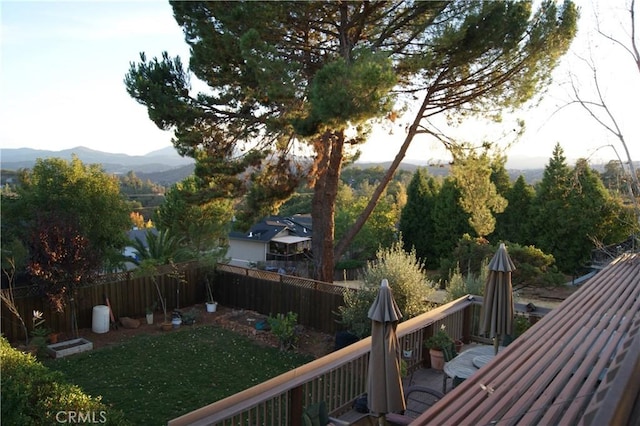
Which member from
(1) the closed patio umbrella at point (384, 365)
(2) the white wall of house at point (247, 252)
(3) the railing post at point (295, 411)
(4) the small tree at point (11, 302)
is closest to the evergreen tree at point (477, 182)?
(1) the closed patio umbrella at point (384, 365)

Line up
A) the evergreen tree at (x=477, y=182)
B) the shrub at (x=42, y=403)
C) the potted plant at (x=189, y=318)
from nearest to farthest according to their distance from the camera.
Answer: the shrub at (x=42, y=403), the evergreen tree at (x=477, y=182), the potted plant at (x=189, y=318)

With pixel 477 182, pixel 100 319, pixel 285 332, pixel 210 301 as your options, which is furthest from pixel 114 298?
pixel 477 182

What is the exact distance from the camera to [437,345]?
648 centimetres

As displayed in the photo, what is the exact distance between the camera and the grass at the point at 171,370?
7.07 m

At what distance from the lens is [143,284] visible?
11633 mm

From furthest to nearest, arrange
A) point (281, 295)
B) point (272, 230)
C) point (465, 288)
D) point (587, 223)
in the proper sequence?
point (272, 230)
point (587, 223)
point (281, 295)
point (465, 288)

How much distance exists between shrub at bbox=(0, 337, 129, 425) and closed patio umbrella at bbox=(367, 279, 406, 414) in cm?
210

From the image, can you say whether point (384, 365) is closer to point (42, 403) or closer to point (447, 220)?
point (42, 403)

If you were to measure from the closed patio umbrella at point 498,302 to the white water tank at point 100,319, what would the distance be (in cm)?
840

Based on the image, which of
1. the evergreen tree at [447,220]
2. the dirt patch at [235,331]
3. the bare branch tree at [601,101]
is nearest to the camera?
the bare branch tree at [601,101]

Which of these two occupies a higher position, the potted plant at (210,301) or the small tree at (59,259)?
the small tree at (59,259)

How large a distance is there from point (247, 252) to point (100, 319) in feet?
61.8

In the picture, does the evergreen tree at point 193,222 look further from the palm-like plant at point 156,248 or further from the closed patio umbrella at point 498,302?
the closed patio umbrella at point 498,302

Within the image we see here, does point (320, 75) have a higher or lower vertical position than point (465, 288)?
higher
